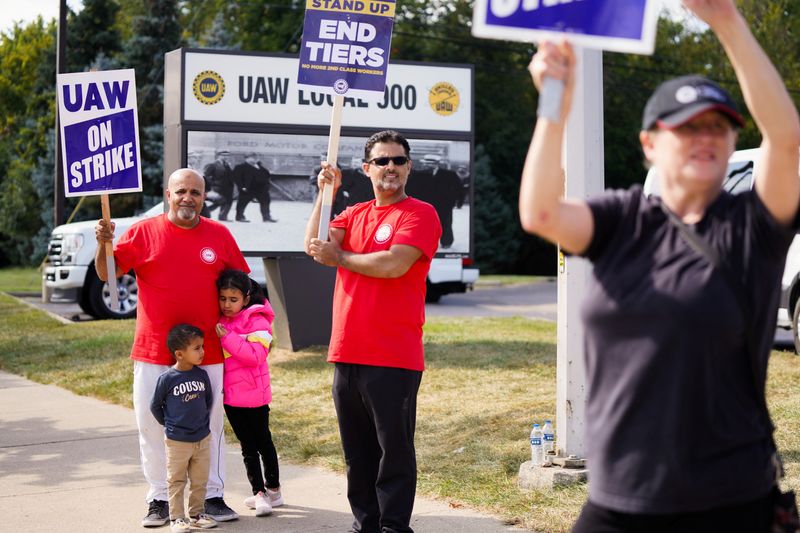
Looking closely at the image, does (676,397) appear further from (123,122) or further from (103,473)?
(103,473)

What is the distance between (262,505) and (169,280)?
1.33m

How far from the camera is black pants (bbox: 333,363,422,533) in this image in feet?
16.0

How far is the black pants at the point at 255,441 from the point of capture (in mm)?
6004

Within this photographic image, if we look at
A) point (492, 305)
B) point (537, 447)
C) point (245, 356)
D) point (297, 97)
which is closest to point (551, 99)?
point (245, 356)

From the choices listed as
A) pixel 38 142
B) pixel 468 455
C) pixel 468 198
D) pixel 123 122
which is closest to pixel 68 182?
pixel 123 122

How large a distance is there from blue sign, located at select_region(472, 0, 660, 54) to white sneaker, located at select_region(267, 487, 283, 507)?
3846mm

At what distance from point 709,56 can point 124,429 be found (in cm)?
4010

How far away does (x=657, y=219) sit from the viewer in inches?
104

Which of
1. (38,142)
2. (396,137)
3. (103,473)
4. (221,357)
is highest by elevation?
(38,142)

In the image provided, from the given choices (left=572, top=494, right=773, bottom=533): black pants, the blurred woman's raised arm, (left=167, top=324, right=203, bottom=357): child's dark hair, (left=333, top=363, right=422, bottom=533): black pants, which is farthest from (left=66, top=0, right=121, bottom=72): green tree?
(left=572, top=494, right=773, bottom=533): black pants

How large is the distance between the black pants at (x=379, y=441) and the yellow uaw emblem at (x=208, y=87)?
22.9 feet

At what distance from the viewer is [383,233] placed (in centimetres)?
495

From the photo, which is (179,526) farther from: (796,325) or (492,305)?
(492,305)

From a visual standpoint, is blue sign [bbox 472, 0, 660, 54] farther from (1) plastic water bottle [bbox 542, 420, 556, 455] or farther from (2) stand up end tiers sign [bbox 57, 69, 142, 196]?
(2) stand up end tiers sign [bbox 57, 69, 142, 196]
